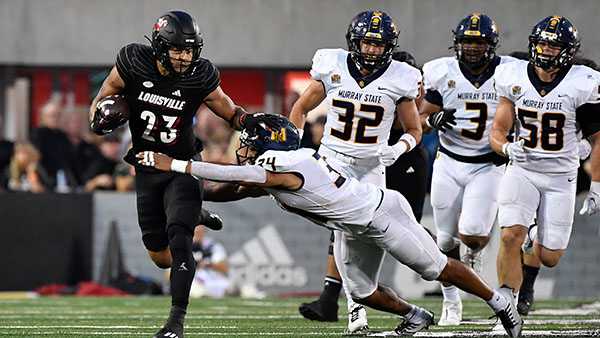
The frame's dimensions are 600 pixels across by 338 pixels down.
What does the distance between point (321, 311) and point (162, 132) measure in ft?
5.43

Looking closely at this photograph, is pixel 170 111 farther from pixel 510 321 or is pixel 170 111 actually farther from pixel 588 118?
pixel 588 118

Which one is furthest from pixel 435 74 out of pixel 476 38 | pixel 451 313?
pixel 451 313

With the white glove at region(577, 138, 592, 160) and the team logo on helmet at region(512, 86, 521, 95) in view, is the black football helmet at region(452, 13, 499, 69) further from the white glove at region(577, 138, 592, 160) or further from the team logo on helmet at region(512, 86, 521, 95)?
the white glove at region(577, 138, 592, 160)

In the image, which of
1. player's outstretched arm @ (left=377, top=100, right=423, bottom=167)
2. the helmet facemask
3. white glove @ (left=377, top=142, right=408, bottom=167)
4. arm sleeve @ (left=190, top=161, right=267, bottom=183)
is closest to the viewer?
arm sleeve @ (left=190, top=161, right=267, bottom=183)

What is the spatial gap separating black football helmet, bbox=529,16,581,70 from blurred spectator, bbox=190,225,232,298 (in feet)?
15.5

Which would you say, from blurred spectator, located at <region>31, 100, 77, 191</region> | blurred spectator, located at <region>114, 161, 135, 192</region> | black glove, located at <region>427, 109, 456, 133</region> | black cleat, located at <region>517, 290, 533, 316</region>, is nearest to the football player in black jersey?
black glove, located at <region>427, 109, 456, 133</region>

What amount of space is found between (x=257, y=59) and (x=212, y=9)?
2.23 feet

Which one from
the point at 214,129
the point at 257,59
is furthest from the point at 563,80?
the point at 257,59

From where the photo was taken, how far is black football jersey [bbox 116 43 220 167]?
22.6 ft

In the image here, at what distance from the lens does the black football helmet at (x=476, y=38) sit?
8.16 metres

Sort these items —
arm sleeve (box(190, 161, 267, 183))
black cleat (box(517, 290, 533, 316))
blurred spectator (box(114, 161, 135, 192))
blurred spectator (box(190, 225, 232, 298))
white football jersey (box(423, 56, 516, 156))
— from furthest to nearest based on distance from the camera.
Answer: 1. blurred spectator (box(114, 161, 135, 192))
2. blurred spectator (box(190, 225, 232, 298))
3. black cleat (box(517, 290, 533, 316))
4. white football jersey (box(423, 56, 516, 156))
5. arm sleeve (box(190, 161, 267, 183))

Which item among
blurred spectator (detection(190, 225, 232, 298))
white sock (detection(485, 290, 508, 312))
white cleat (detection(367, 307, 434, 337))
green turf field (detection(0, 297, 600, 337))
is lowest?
blurred spectator (detection(190, 225, 232, 298))

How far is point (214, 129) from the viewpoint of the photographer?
13.1 meters

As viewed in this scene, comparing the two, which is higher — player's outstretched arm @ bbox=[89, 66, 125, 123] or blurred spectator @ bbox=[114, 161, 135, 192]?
player's outstretched arm @ bbox=[89, 66, 125, 123]
